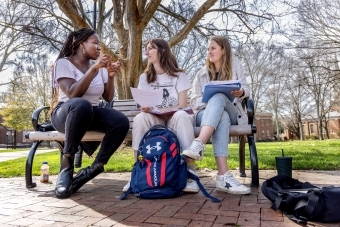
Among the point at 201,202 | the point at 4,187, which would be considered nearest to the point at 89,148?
the point at 4,187

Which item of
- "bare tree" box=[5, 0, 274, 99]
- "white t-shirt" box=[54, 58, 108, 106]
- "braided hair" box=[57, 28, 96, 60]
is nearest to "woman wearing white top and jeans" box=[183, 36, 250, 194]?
"white t-shirt" box=[54, 58, 108, 106]

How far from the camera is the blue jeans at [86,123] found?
227 centimetres

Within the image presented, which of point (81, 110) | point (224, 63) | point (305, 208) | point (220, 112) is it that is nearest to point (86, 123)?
point (81, 110)

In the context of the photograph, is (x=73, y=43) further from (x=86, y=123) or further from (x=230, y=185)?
(x=230, y=185)

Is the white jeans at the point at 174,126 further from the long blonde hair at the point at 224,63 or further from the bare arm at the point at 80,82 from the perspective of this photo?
the long blonde hair at the point at 224,63

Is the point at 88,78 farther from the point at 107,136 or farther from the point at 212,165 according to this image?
the point at 212,165

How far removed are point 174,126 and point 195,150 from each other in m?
0.38

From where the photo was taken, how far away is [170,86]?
282 centimetres

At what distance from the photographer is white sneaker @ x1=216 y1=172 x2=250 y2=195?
2.17 meters

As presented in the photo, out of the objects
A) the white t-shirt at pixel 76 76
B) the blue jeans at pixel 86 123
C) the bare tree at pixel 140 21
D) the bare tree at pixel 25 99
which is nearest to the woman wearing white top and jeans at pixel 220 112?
the blue jeans at pixel 86 123

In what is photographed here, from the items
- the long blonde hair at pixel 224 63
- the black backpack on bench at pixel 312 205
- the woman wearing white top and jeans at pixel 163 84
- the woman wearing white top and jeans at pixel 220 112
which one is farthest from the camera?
the long blonde hair at pixel 224 63

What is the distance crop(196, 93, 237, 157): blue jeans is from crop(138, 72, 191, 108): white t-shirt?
1.45ft

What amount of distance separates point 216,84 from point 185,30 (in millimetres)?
5470

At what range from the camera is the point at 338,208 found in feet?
4.93
